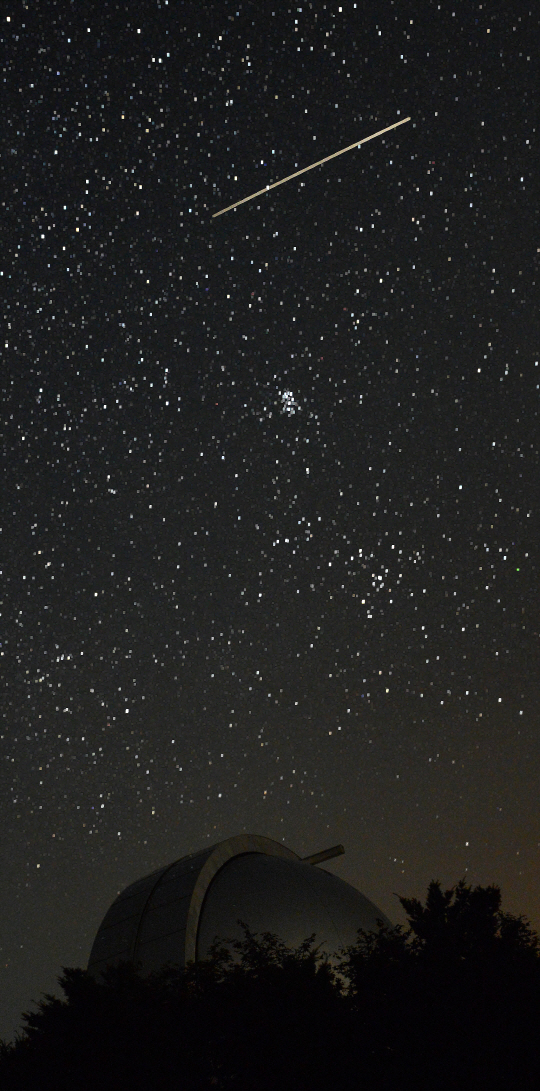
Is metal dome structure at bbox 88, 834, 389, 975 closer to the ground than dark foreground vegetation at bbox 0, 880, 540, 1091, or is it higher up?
higher up

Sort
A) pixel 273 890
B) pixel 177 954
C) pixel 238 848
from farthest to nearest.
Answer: pixel 238 848, pixel 273 890, pixel 177 954

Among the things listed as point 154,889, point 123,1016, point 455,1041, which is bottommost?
point 455,1041

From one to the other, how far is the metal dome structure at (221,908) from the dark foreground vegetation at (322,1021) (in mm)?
1518

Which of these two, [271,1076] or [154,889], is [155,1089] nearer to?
[271,1076]

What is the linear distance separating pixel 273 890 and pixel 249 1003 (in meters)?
4.55

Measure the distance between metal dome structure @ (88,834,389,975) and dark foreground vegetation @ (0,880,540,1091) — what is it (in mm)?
1518

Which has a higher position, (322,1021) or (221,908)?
(221,908)

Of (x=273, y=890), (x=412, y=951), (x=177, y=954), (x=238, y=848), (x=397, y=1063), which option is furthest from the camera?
(x=238, y=848)

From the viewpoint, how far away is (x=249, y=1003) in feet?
49.5

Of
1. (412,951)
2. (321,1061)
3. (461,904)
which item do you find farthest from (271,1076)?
(461,904)

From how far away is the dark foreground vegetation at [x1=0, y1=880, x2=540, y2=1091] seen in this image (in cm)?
1355

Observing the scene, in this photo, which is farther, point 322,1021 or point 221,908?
point 221,908

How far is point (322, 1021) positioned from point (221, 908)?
5048mm

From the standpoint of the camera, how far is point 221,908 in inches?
758
